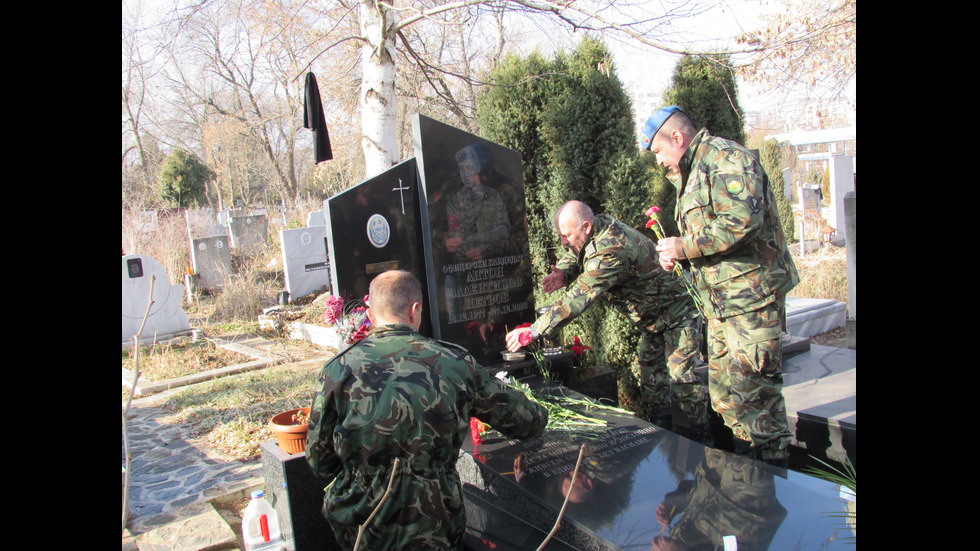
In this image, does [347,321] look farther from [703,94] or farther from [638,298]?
[703,94]

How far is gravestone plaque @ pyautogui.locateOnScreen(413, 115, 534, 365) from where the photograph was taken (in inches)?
174

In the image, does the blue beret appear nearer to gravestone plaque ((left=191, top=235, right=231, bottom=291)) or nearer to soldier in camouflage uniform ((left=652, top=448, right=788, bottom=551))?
soldier in camouflage uniform ((left=652, top=448, right=788, bottom=551))

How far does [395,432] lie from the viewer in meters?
2.08

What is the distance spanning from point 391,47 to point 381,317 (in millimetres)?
5409

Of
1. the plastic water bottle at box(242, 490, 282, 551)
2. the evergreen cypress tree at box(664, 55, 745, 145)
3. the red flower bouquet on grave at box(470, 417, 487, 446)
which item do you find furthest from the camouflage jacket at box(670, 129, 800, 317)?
the evergreen cypress tree at box(664, 55, 745, 145)

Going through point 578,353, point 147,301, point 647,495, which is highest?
point 147,301

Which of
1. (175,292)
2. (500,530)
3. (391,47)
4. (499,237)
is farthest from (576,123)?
(175,292)

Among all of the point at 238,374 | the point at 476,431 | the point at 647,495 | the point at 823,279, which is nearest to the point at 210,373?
the point at 238,374

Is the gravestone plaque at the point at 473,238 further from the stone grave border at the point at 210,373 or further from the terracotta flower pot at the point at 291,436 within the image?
the stone grave border at the point at 210,373

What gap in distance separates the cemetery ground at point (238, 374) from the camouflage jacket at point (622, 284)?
2408mm

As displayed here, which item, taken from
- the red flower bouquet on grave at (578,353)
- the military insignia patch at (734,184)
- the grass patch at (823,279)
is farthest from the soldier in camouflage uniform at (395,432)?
the grass patch at (823,279)

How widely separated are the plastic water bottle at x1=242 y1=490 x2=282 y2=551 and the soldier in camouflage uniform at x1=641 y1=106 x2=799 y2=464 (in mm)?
2477

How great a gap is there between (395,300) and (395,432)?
1.55 ft

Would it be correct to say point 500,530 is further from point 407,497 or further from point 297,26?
point 297,26
